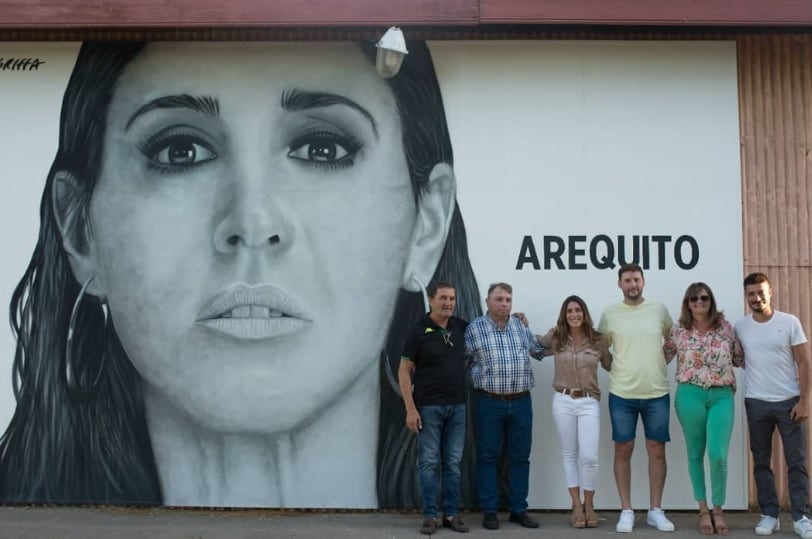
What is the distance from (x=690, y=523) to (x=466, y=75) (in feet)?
13.5

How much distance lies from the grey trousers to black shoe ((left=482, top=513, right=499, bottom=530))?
202cm

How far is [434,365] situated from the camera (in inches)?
279

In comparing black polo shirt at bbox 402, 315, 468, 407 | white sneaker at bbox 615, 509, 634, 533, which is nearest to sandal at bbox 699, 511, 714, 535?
white sneaker at bbox 615, 509, 634, 533

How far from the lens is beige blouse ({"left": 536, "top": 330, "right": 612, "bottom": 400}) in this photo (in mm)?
7152

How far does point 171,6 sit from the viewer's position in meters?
7.46

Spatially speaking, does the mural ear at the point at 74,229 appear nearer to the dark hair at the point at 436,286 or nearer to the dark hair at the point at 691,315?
the dark hair at the point at 436,286

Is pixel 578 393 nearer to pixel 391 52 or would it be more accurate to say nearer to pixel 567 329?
pixel 567 329

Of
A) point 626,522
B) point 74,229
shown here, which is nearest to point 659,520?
point 626,522

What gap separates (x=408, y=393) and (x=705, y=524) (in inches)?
98.0

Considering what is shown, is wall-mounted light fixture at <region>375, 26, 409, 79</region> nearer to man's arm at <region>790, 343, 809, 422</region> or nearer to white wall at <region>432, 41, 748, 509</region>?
white wall at <region>432, 41, 748, 509</region>

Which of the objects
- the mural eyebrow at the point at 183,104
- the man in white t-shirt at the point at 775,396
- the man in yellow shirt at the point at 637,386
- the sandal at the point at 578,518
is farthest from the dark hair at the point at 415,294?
the man in white t-shirt at the point at 775,396

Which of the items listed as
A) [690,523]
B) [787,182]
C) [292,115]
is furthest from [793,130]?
[292,115]

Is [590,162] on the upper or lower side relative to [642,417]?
upper

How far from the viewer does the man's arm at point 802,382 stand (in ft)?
22.3
